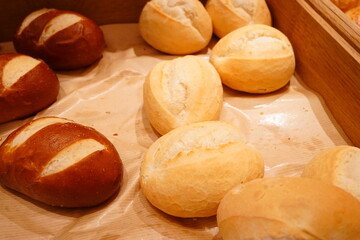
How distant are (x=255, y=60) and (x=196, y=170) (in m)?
0.63

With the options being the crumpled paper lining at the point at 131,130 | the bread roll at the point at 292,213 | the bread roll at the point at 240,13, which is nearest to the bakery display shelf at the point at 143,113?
the crumpled paper lining at the point at 131,130

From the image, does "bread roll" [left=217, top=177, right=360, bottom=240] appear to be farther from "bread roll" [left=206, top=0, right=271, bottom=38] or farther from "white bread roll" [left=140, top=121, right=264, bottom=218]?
"bread roll" [left=206, top=0, right=271, bottom=38]

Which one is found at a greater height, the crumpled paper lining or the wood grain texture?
the wood grain texture

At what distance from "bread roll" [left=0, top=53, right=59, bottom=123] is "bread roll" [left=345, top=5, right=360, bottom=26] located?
1.29m

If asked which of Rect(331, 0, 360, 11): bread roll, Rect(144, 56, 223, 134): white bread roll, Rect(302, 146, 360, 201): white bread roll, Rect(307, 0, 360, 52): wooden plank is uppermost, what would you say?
Rect(331, 0, 360, 11): bread roll

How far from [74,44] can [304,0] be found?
1067 mm

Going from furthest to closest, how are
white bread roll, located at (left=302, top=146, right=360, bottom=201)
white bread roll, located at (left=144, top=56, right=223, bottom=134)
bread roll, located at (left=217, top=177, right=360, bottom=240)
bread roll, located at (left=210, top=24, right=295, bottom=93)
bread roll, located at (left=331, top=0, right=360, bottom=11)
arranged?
bread roll, located at (left=331, top=0, right=360, bottom=11)
bread roll, located at (left=210, top=24, right=295, bottom=93)
white bread roll, located at (left=144, top=56, right=223, bottom=134)
white bread roll, located at (left=302, top=146, right=360, bottom=201)
bread roll, located at (left=217, top=177, right=360, bottom=240)

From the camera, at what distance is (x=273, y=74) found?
4.69 ft

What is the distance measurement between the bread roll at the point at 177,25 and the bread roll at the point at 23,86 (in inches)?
21.5

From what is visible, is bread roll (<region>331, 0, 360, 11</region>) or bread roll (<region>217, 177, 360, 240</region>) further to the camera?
bread roll (<region>331, 0, 360, 11</region>)

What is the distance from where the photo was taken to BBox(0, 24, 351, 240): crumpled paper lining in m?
1.03

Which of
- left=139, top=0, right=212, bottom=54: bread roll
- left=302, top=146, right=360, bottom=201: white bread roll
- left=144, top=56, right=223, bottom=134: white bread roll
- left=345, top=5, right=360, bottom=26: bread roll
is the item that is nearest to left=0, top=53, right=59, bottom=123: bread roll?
left=144, top=56, right=223, bottom=134: white bread roll

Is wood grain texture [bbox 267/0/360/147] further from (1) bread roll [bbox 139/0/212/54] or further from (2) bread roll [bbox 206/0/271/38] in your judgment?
(1) bread roll [bbox 139/0/212/54]

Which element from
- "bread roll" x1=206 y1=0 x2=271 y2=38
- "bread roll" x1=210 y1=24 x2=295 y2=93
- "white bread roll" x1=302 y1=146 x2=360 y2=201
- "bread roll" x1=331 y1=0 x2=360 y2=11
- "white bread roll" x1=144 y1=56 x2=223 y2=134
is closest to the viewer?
"white bread roll" x1=302 y1=146 x2=360 y2=201
